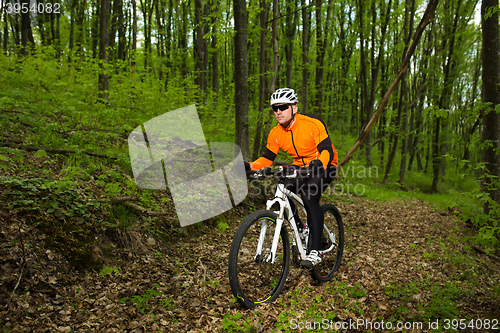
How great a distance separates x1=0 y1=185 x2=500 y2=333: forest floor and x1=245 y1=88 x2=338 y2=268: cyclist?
2.53ft

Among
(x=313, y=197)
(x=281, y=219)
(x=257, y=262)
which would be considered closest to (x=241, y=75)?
(x=313, y=197)

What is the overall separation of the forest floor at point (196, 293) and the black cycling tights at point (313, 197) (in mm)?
750

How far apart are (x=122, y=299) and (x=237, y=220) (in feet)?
11.4

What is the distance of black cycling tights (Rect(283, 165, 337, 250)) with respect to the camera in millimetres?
3982

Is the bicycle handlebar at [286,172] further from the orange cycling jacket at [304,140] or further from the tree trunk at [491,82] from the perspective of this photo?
the tree trunk at [491,82]

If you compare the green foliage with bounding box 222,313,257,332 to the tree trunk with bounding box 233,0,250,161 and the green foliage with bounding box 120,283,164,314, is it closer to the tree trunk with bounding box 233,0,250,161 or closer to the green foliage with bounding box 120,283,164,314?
the green foliage with bounding box 120,283,164,314

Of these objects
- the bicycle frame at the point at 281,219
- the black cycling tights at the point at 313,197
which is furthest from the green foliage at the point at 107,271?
the black cycling tights at the point at 313,197

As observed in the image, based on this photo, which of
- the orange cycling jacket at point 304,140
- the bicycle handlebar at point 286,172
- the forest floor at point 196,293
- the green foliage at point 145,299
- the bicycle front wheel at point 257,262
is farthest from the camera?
the orange cycling jacket at point 304,140

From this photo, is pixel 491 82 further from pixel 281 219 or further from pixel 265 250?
pixel 265 250

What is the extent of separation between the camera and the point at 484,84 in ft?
20.2

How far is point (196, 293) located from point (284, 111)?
2.58 meters

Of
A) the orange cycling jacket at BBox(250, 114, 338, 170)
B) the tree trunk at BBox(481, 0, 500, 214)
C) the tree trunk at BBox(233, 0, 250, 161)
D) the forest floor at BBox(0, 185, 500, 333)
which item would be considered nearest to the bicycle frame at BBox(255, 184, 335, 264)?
the orange cycling jacket at BBox(250, 114, 338, 170)

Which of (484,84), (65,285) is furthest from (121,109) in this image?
(484,84)

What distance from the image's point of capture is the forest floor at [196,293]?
3.03 metres
